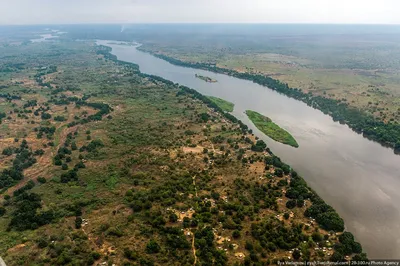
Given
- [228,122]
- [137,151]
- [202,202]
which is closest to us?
[202,202]

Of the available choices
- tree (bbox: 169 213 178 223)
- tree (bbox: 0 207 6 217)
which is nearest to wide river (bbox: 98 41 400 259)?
tree (bbox: 169 213 178 223)

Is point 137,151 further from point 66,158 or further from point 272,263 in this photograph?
point 272,263

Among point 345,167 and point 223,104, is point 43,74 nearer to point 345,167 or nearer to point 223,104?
point 223,104

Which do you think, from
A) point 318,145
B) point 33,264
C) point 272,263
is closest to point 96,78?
point 318,145

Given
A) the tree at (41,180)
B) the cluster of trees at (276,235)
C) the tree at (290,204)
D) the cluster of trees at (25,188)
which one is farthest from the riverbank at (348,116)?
the cluster of trees at (25,188)

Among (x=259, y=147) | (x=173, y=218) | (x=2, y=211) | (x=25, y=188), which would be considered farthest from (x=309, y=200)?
(x=25, y=188)

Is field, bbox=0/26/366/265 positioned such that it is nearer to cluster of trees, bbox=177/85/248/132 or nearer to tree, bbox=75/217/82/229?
tree, bbox=75/217/82/229
